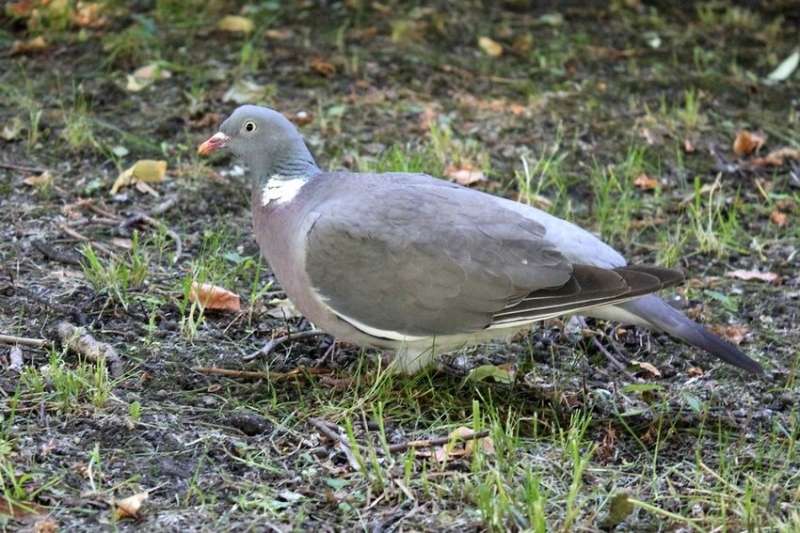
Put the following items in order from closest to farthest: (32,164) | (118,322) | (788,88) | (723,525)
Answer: (723,525) < (118,322) < (32,164) < (788,88)

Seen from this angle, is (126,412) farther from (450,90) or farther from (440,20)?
(440,20)

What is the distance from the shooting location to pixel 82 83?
18.4ft

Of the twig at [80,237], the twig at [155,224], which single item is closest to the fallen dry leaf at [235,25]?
the twig at [155,224]

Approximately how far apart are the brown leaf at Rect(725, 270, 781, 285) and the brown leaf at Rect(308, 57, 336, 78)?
2.18 m

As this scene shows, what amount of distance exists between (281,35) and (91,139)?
58.1 inches

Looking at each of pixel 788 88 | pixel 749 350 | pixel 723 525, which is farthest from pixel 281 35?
pixel 723 525

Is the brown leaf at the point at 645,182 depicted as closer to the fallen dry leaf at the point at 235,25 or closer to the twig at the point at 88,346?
the fallen dry leaf at the point at 235,25

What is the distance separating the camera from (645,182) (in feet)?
16.8

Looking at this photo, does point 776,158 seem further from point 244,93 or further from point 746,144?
point 244,93

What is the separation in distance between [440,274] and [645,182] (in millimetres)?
1891

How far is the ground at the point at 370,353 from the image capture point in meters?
3.02

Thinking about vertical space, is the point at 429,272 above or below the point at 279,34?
above

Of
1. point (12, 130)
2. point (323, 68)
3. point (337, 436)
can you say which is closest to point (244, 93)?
point (323, 68)

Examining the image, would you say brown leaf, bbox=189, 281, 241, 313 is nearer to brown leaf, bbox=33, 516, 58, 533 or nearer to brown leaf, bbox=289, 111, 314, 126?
brown leaf, bbox=33, 516, 58, 533
